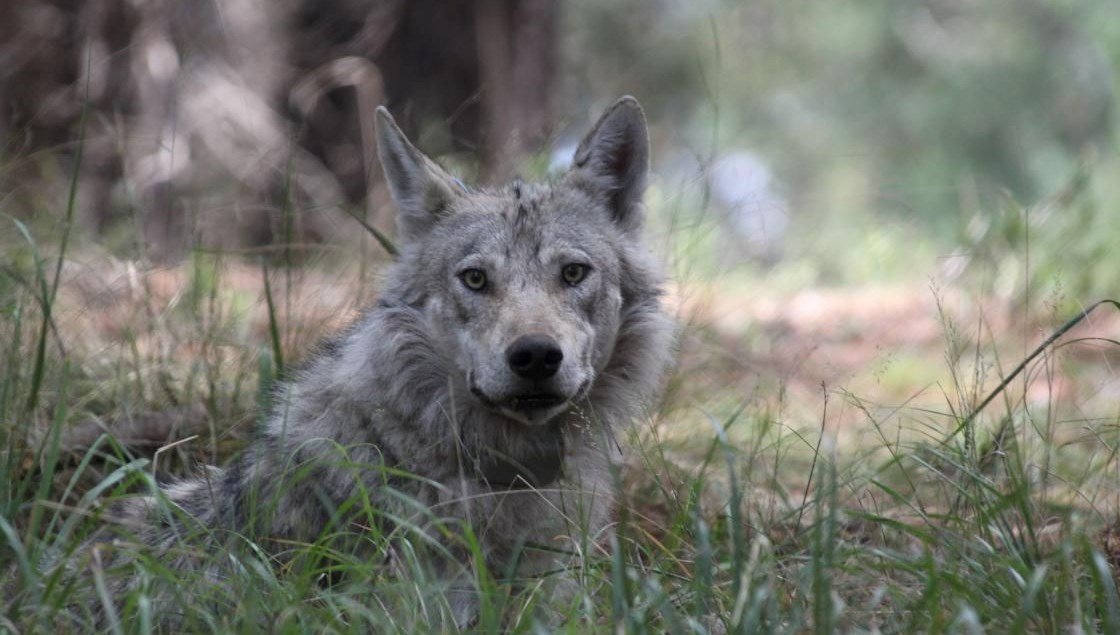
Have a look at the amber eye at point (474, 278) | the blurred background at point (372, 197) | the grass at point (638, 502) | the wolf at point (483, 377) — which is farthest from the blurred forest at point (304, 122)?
the amber eye at point (474, 278)

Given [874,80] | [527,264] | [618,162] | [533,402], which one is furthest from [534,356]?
[874,80]

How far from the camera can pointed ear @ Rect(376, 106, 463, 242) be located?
3.82 metres

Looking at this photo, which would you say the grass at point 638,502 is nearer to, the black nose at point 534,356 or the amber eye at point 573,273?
the black nose at point 534,356

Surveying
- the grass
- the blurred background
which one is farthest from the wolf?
the blurred background

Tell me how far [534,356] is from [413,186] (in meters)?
1.01

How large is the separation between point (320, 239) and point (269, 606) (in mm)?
5223

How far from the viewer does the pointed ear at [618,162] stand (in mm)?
3908

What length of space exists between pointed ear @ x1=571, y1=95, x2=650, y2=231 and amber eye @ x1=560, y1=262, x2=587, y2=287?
18.6 inches

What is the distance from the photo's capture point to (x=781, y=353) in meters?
6.09

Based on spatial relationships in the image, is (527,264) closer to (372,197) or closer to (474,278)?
(474,278)

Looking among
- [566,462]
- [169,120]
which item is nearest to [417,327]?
[566,462]

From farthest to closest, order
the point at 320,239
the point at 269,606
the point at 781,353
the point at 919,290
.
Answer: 1. the point at 919,290
2. the point at 320,239
3. the point at 781,353
4. the point at 269,606

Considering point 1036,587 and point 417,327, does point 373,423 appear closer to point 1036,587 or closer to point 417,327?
point 417,327

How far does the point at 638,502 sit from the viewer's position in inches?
166
